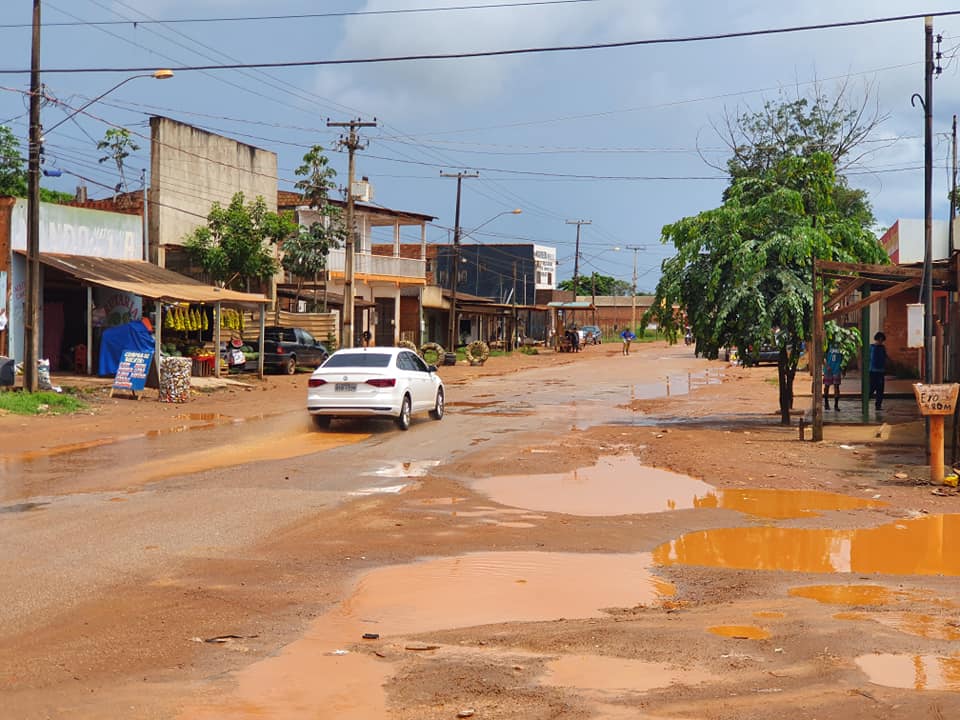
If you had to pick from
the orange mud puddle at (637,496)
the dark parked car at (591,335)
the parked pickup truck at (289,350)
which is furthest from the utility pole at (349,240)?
the dark parked car at (591,335)

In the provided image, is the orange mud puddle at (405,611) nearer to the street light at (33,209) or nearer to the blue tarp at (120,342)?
the street light at (33,209)

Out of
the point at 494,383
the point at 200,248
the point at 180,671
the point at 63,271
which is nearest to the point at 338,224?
the point at 200,248

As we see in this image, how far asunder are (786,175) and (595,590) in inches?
572

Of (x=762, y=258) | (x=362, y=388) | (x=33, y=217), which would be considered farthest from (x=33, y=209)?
(x=762, y=258)

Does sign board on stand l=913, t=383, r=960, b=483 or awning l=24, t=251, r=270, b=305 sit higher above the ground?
awning l=24, t=251, r=270, b=305

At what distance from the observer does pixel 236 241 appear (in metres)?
42.3

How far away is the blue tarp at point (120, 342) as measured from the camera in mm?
29016

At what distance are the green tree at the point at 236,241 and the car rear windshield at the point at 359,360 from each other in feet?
73.9

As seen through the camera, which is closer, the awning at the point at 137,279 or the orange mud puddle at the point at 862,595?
the orange mud puddle at the point at 862,595

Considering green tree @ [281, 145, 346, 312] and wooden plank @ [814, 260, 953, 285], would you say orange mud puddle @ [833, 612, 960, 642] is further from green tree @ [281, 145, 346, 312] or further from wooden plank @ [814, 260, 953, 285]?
green tree @ [281, 145, 346, 312]

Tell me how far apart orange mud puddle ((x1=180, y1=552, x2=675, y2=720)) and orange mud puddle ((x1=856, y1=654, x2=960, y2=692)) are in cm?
207

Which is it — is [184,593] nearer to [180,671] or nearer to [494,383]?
[180,671]

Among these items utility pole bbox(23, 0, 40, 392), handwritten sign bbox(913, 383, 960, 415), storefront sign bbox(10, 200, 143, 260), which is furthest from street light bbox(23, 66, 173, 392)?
handwritten sign bbox(913, 383, 960, 415)

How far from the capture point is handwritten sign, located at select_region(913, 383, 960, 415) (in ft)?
45.0
